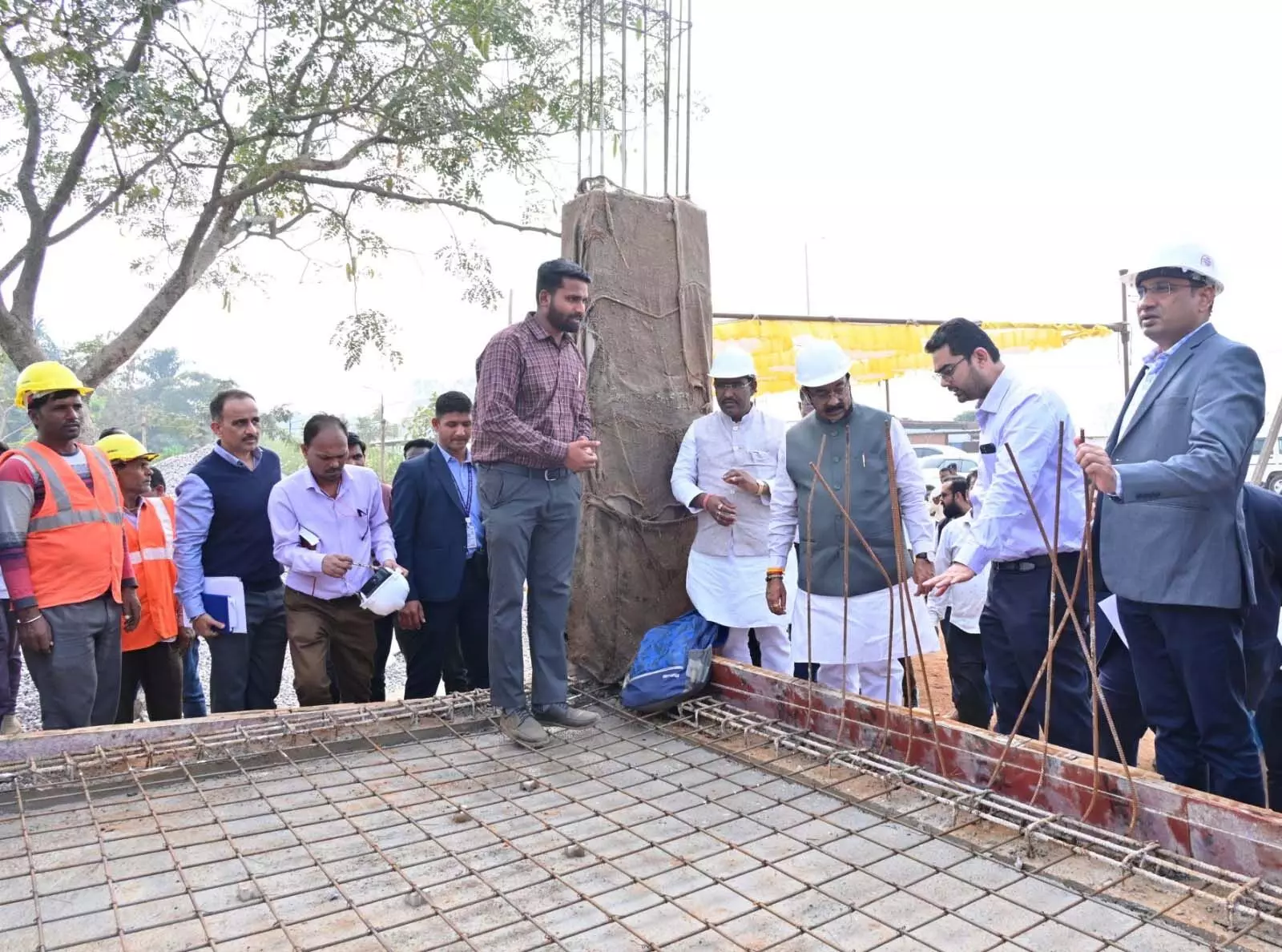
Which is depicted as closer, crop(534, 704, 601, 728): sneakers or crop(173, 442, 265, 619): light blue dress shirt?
crop(534, 704, 601, 728): sneakers

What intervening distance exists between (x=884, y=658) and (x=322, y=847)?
7.41ft

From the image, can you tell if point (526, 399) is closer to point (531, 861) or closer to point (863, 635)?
point (863, 635)

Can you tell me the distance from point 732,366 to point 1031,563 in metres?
1.55

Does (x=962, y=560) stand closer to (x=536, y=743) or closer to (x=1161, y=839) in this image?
(x=1161, y=839)

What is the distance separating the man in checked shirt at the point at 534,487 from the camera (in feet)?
11.5

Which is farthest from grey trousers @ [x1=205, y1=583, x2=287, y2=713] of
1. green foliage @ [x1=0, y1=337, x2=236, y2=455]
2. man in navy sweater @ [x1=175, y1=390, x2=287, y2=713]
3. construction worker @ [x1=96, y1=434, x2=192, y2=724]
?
green foliage @ [x1=0, y1=337, x2=236, y2=455]

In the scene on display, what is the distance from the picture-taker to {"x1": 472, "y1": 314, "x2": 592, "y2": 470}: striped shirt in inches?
136

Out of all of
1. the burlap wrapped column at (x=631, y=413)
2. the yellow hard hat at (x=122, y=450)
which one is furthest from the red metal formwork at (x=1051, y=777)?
the yellow hard hat at (x=122, y=450)

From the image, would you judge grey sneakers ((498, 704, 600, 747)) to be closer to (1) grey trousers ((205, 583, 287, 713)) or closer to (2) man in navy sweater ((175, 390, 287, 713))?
(1) grey trousers ((205, 583, 287, 713))

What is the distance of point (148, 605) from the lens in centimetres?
425

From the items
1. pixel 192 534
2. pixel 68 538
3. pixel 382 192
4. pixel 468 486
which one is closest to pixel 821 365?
pixel 468 486

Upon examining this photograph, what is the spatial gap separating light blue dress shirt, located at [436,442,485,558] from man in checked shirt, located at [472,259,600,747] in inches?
38.8

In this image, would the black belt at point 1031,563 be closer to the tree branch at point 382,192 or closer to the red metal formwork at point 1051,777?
the red metal formwork at point 1051,777

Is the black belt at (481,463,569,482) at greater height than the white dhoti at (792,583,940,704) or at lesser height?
greater
